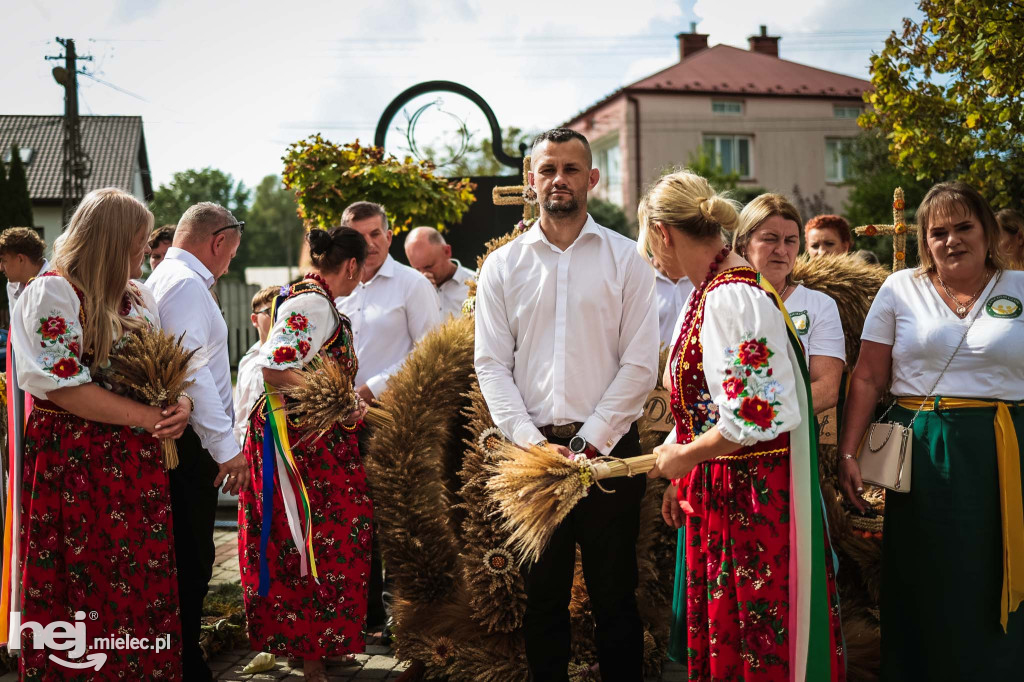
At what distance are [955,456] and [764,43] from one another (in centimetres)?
3797

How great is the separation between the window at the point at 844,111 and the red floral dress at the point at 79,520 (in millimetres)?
37169

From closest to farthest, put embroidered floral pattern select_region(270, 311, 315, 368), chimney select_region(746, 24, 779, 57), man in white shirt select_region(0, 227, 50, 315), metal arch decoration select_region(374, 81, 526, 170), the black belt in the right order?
the black belt → embroidered floral pattern select_region(270, 311, 315, 368) → man in white shirt select_region(0, 227, 50, 315) → metal arch decoration select_region(374, 81, 526, 170) → chimney select_region(746, 24, 779, 57)

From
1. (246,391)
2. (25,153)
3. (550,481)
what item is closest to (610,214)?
(25,153)

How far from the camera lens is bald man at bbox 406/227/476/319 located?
21.7ft

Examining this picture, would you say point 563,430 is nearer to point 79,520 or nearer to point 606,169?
point 79,520

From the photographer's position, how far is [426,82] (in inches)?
348

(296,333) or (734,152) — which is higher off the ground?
(734,152)

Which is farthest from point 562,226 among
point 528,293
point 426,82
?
point 426,82

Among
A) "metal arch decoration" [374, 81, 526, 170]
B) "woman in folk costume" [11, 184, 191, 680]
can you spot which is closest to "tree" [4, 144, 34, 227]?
"metal arch decoration" [374, 81, 526, 170]

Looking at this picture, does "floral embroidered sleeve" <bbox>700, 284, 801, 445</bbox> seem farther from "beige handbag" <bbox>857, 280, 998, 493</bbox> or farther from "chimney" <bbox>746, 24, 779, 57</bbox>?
"chimney" <bbox>746, 24, 779, 57</bbox>

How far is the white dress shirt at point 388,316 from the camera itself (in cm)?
534

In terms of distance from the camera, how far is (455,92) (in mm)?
8953

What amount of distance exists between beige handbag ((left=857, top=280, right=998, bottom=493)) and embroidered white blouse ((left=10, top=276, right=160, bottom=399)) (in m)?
3.00

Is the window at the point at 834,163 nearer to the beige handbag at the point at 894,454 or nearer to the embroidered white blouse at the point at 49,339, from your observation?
the beige handbag at the point at 894,454
